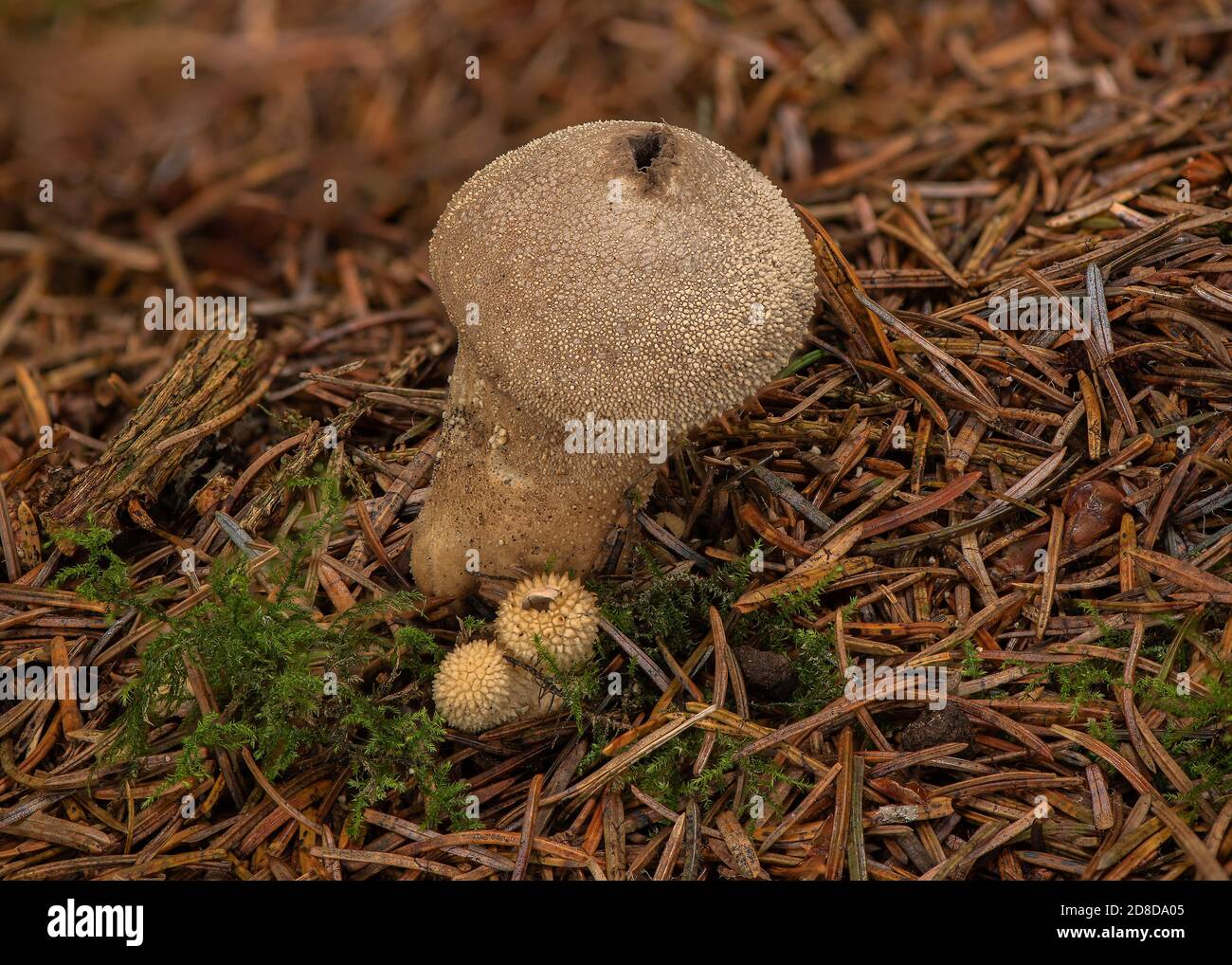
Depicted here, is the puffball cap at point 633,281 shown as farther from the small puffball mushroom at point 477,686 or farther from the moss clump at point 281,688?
the moss clump at point 281,688

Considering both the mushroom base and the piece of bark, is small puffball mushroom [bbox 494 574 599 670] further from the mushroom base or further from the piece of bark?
the piece of bark

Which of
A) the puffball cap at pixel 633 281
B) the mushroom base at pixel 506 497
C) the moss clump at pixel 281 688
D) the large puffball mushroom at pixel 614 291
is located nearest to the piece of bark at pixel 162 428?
the moss clump at pixel 281 688

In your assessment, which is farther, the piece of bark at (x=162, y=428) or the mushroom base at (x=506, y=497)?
the piece of bark at (x=162, y=428)

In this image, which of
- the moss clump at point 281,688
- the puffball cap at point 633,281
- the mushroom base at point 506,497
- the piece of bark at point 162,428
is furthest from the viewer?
the piece of bark at point 162,428

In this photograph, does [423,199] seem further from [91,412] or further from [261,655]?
[261,655]

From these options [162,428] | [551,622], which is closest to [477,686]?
[551,622]
